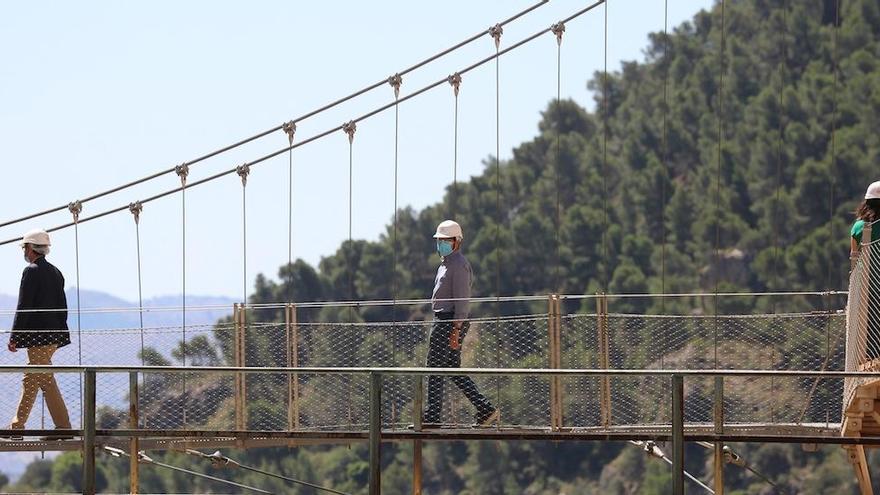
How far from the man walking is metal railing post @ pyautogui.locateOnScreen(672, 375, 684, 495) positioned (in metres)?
4.90

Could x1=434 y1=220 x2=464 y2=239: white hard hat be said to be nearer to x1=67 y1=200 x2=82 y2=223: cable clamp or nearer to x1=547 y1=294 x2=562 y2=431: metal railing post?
x1=547 y1=294 x2=562 y2=431: metal railing post

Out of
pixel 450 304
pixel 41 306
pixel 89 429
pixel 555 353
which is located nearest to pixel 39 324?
pixel 41 306

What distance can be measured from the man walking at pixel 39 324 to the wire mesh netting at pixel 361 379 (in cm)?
12

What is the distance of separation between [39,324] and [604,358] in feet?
13.5

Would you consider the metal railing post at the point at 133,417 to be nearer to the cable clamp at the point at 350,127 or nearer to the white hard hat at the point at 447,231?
the white hard hat at the point at 447,231

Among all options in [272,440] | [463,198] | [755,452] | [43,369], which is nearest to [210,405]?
[272,440]

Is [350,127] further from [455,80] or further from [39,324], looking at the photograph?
[39,324]

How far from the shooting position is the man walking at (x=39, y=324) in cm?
1579

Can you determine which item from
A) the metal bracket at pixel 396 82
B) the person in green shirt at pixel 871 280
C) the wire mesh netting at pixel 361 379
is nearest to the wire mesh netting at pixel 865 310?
the person in green shirt at pixel 871 280

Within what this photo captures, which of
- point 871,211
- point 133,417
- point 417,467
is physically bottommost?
point 417,467

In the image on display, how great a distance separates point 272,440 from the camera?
15648 mm

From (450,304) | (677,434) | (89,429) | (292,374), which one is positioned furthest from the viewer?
(292,374)

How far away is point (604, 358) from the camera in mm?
16172

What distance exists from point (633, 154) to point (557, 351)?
7265 centimetres
